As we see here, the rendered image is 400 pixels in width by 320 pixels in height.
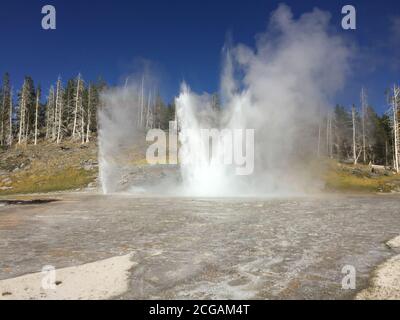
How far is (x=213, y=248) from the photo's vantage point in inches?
442

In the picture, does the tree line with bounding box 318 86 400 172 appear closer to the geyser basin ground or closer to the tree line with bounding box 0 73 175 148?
the tree line with bounding box 0 73 175 148

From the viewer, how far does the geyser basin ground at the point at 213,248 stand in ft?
24.8

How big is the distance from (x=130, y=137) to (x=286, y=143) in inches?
1456

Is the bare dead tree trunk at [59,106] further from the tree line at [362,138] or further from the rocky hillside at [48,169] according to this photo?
the tree line at [362,138]

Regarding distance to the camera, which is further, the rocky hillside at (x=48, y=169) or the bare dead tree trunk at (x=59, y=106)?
the bare dead tree trunk at (x=59, y=106)

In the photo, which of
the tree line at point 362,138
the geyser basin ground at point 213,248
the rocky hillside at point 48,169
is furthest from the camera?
the tree line at point 362,138

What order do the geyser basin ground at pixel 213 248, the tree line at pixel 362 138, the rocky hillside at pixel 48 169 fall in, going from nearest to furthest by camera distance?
the geyser basin ground at pixel 213 248 → the rocky hillside at pixel 48 169 → the tree line at pixel 362 138

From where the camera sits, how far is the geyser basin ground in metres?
7.55

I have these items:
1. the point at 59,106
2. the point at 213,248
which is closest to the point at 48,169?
the point at 59,106

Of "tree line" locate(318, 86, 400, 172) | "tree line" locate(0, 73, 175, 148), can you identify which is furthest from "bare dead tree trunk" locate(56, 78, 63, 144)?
"tree line" locate(318, 86, 400, 172)

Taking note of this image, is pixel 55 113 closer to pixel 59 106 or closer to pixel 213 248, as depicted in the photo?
pixel 59 106

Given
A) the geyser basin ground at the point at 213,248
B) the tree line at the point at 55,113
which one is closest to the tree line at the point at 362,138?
the tree line at the point at 55,113
